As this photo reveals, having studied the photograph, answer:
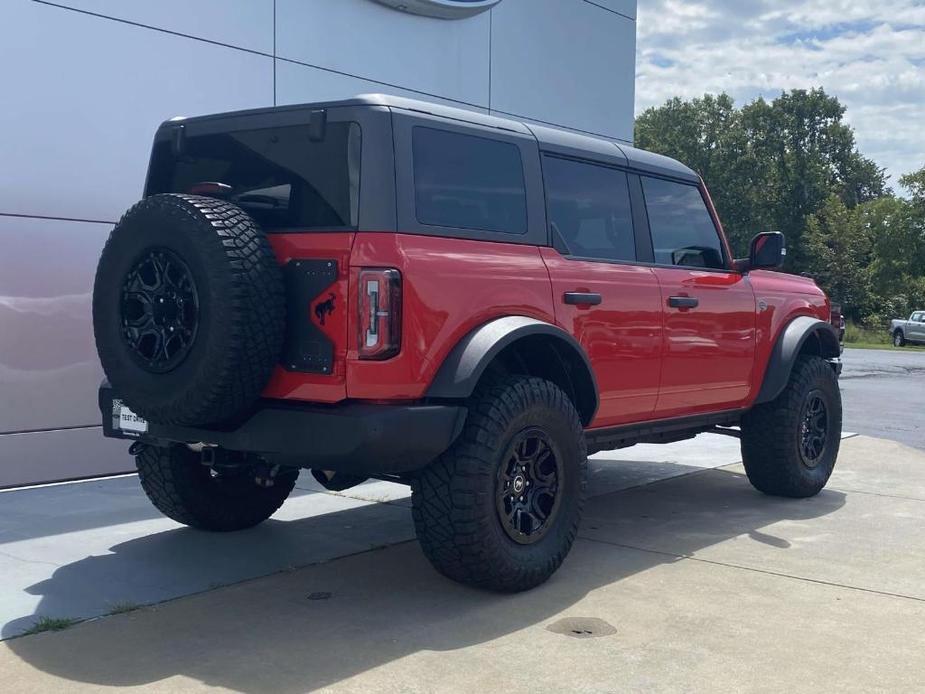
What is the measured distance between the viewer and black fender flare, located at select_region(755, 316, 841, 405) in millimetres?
6426

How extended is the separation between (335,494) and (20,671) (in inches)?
130

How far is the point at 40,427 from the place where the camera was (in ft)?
22.1

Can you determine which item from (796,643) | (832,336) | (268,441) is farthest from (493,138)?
(832,336)

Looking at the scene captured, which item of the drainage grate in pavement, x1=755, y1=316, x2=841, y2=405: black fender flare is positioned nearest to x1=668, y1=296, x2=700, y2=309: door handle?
x1=755, y1=316, x2=841, y2=405: black fender flare

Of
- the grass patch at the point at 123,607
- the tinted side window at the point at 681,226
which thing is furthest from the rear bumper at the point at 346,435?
the tinted side window at the point at 681,226

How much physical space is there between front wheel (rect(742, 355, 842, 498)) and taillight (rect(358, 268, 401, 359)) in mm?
3487

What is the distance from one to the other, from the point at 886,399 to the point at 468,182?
11.5 metres

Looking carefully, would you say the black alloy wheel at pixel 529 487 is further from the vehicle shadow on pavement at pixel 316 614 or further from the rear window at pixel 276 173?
the rear window at pixel 276 173

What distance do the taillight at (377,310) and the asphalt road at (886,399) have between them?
7.24 metres

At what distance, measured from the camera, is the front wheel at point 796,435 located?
657cm

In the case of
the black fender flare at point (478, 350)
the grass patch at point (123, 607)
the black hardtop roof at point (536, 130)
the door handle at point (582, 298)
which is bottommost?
the grass patch at point (123, 607)

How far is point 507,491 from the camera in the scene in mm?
4422

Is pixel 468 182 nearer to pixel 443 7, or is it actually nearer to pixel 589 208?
pixel 589 208

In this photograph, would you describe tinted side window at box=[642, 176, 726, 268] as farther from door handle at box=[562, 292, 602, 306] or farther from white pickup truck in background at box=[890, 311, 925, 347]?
white pickup truck in background at box=[890, 311, 925, 347]
